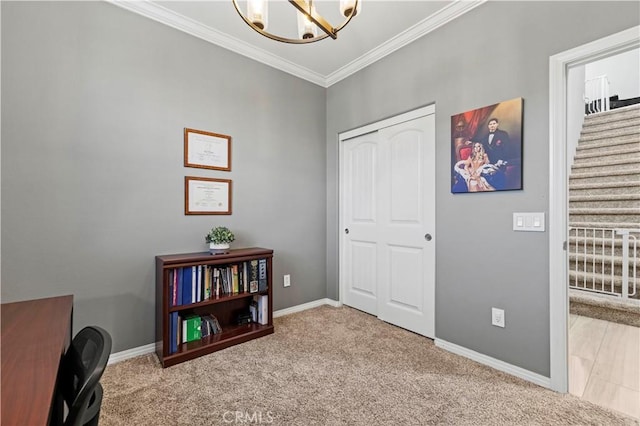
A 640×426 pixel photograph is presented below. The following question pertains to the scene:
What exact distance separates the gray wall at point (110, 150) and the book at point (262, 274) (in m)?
0.36

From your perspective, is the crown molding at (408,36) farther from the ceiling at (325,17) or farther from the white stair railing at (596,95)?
the white stair railing at (596,95)

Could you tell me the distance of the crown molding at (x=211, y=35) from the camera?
7.24ft

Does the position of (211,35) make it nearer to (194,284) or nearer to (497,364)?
(194,284)

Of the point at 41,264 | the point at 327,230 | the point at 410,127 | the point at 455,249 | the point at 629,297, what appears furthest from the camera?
the point at 327,230

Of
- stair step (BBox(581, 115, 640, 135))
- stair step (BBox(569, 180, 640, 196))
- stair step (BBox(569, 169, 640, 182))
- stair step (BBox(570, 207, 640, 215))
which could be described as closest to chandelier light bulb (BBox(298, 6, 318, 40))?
stair step (BBox(570, 207, 640, 215))

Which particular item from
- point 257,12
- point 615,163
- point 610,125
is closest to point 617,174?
point 615,163

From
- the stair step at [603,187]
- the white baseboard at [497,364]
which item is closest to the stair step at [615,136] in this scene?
the stair step at [603,187]

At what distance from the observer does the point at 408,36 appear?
256 cm

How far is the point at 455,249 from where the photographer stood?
89.4 inches

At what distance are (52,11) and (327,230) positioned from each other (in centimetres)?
291

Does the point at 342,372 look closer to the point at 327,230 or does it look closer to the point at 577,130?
the point at 327,230

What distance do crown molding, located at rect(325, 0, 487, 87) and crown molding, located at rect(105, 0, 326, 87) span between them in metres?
0.36

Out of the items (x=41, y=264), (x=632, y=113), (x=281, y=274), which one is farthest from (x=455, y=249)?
(x=632, y=113)

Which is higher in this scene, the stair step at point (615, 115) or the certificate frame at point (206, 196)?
the stair step at point (615, 115)
